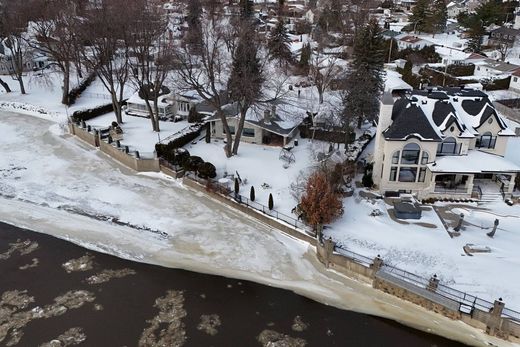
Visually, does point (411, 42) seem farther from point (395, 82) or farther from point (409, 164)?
point (409, 164)

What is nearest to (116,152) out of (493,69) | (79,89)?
(79,89)

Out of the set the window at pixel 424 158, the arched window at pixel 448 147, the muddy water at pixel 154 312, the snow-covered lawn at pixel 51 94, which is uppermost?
the arched window at pixel 448 147

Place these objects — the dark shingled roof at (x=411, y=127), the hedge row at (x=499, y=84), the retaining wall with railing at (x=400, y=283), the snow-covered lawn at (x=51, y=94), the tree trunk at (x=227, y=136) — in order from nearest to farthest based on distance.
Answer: the retaining wall with railing at (x=400, y=283), the dark shingled roof at (x=411, y=127), the tree trunk at (x=227, y=136), the snow-covered lawn at (x=51, y=94), the hedge row at (x=499, y=84)

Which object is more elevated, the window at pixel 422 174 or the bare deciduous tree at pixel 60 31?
the bare deciduous tree at pixel 60 31

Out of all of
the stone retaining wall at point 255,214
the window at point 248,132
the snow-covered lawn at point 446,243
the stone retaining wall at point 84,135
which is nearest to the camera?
the snow-covered lawn at point 446,243

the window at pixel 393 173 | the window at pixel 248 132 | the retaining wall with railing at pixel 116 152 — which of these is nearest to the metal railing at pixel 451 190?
the window at pixel 393 173

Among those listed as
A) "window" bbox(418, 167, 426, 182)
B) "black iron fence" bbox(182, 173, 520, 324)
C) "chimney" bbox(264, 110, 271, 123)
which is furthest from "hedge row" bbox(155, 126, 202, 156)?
"window" bbox(418, 167, 426, 182)

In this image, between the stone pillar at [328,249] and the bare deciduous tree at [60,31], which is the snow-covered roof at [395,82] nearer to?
the stone pillar at [328,249]

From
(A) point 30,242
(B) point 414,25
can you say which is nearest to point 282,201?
(A) point 30,242
